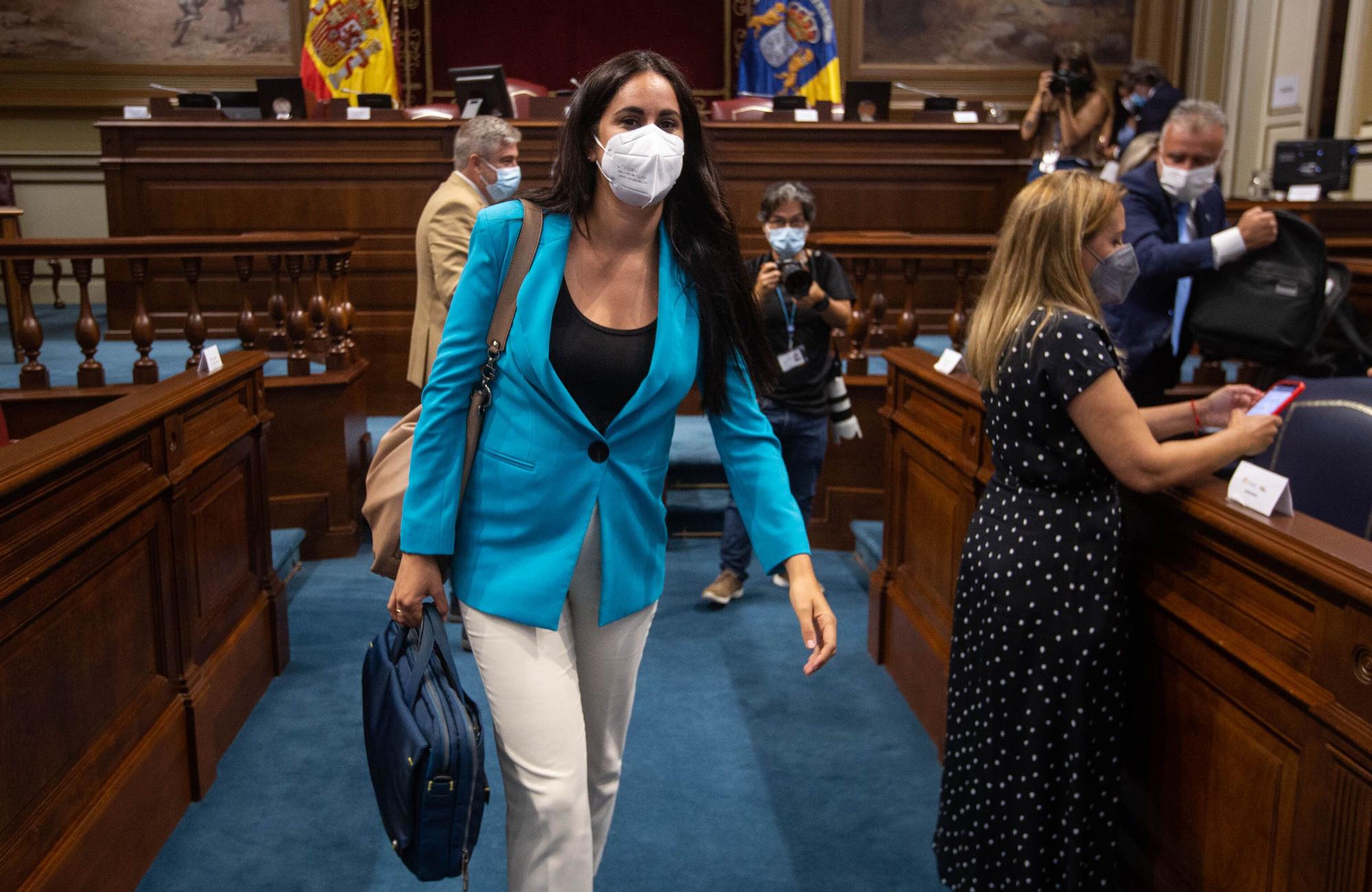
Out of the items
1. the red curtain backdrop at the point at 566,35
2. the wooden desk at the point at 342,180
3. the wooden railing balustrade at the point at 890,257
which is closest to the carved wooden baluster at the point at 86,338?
the wooden desk at the point at 342,180

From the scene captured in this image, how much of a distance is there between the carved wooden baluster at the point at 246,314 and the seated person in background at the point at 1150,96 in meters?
4.77

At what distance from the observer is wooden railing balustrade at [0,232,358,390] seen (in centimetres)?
434

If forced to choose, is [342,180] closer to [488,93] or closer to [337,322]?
[488,93]

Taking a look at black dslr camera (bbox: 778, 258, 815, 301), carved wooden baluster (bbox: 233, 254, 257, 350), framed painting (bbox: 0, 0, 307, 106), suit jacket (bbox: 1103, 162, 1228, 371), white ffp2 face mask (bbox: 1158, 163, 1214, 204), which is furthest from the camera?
framed painting (bbox: 0, 0, 307, 106)

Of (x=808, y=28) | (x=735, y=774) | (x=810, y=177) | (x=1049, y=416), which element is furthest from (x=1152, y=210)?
(x=808, y=28)

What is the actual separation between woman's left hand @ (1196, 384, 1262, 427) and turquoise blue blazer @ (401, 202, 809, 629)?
988mm

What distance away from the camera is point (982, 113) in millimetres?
7879

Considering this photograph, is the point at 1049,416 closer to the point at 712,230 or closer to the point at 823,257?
the point at 712,230

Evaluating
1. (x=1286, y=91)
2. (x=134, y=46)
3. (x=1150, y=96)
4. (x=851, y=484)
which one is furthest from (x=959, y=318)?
(x=134, y=46)

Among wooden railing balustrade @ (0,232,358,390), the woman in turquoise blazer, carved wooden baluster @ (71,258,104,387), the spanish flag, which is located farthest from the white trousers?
the spanish flag

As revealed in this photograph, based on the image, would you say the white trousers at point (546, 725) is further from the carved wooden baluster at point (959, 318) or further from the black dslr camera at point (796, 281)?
the carved wooden baluster at point (959, 318)

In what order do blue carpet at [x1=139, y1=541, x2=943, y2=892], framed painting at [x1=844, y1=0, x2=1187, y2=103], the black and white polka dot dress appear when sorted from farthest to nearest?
framed painting at [x1=844, y1=0, x2=1187, y2=103] < blue carpet at [x1=139, y1=541, x2=943, y2=892] < the black and white polka dot dress

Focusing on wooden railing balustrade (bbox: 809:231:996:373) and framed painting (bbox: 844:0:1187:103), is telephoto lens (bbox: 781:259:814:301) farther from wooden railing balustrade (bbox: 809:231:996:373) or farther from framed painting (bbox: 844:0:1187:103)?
framed painting (bbox: 844:0:1187:103)

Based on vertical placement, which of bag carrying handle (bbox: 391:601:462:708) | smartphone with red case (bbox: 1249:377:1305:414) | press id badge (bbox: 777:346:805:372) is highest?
smartphone with red case (bbox: 1249:377:1305:414)
